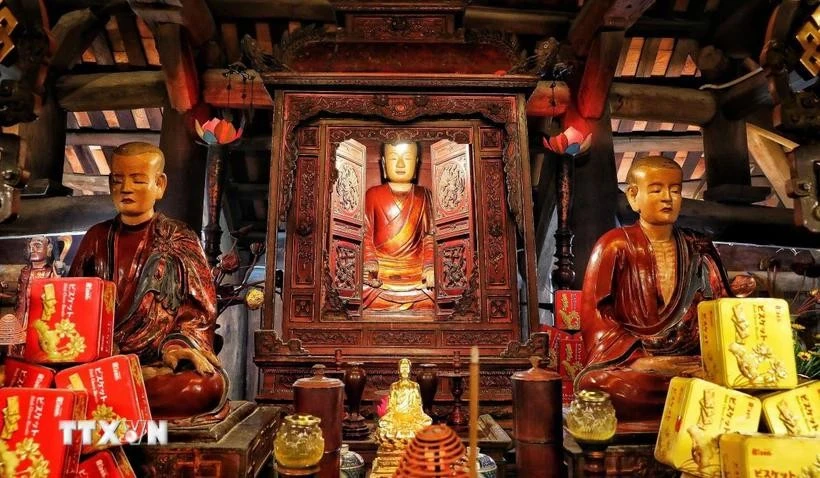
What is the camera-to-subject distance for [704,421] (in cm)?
216

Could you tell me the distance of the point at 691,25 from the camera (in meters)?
6.81

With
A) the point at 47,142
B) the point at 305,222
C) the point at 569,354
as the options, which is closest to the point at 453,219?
the point at 305,222

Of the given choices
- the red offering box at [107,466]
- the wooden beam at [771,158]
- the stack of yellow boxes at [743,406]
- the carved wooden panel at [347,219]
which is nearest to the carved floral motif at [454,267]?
the carved wooden panel at [347,219]

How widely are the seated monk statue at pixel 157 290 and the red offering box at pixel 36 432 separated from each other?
2.29ft

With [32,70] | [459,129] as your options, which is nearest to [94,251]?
[32,70]

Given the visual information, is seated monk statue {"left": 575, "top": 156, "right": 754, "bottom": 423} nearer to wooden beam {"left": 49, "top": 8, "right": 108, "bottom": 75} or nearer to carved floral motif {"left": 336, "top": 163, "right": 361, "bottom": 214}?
carved floral motif {"left": 336, "top": 163, "right": 361, "bottom": 214}

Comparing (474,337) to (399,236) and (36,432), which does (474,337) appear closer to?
(399,236)

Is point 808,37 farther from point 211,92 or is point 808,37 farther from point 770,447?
point 211,92

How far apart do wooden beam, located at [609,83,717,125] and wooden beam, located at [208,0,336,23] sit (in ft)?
11.3

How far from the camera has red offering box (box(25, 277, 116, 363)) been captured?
2.30 metres

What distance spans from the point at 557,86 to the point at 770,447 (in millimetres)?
4860

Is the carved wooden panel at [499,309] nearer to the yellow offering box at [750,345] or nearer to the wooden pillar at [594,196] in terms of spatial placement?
the yellow offering box at [750,345]

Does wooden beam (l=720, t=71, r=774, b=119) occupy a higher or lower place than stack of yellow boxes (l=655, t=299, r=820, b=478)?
higher

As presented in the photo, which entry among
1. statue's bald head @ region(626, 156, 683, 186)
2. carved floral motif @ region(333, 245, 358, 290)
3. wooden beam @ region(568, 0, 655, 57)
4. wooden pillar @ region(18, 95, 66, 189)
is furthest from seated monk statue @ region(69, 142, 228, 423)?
wooden beam @ region(568, 0, 655, 57)
